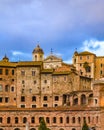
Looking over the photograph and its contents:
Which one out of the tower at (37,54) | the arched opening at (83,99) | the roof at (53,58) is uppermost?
the tower at (37,54)

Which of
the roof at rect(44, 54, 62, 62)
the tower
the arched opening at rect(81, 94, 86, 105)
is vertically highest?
the tower

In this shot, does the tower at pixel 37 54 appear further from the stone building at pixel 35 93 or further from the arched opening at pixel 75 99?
the arched opening at pixel 75 99

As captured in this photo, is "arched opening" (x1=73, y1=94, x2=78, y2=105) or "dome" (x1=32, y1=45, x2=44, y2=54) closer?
"arched opening" (x1=73, y1=94, x2=78, y2=105)

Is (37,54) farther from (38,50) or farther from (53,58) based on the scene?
(53,58)

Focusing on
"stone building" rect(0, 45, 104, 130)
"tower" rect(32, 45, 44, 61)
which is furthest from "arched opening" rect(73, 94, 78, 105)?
"tower" rect(32, 45, 44, 61)

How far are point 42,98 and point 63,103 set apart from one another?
4.86 m

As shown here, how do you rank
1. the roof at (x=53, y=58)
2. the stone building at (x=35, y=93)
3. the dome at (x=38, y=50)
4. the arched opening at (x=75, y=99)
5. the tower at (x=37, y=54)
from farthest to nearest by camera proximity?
the dome at (x=38, y=50) → the tower at (x=37, y=54) → the roof at (x=53, y=58) → the arched opening at (x=75, y=99) → the stone building at (x=35, y=93)

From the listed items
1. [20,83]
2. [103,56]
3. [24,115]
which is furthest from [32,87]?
[103,56]

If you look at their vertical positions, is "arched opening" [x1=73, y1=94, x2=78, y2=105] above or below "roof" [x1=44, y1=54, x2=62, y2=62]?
below

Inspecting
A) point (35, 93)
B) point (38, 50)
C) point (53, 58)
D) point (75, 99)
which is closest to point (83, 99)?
point (75, 99)

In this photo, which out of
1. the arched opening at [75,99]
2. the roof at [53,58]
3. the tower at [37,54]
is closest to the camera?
the arched opening at [75,99]

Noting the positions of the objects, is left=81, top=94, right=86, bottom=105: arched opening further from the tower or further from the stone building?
the tower

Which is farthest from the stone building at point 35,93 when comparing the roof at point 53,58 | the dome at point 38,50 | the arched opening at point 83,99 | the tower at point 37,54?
the dome at point 38,50

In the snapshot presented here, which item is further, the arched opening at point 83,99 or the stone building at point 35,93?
the arched opening at point 83,99
